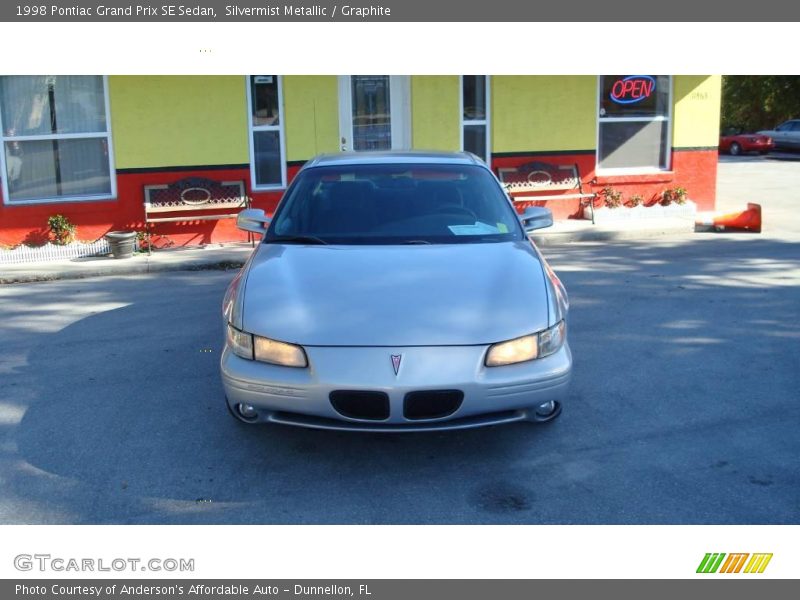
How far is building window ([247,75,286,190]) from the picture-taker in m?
12.1

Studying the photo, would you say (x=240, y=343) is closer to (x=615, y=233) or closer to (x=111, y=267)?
(x=111, y=267)

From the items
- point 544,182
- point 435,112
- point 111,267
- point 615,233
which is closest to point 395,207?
point 111,267

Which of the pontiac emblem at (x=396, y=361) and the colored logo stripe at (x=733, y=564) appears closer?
the colored logo stripe at (x=733, y=564)

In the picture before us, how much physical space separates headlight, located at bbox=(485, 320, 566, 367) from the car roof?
2213 millimetres

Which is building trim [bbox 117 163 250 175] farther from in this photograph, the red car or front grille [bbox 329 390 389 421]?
the red car

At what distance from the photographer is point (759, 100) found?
39.5 meters

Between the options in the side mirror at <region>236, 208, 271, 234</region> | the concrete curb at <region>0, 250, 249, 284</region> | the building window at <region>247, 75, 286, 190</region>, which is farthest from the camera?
the building window at <region>247, 75, 286, 190</region>

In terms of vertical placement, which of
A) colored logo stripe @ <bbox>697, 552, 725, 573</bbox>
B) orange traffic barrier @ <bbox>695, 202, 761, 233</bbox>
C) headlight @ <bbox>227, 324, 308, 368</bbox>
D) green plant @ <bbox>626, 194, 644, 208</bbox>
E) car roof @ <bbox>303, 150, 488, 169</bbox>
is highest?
car roof @ <bbox>303, 150, 488, 169</bbox>

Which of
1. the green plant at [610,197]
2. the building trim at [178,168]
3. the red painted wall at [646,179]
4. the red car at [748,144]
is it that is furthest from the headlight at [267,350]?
the red car at [748,144]

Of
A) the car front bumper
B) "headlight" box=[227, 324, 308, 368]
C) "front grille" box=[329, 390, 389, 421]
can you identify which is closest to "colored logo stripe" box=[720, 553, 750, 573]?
the car front bumper

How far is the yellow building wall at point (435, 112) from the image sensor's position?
12.7 m

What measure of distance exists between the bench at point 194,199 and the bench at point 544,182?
159 inches

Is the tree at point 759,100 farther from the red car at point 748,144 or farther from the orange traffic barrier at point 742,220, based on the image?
the orange traffic barrier at point 742,220

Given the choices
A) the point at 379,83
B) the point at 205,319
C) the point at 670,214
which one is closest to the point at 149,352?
the point at 205,319
